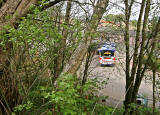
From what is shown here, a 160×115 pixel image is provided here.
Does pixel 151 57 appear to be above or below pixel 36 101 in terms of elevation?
above

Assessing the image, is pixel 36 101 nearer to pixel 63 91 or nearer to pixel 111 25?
pixel 63 91

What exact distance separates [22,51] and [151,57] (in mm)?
4350

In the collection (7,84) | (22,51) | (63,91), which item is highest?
(22,51)

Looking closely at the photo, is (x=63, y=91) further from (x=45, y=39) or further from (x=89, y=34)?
(x=89, y=34)

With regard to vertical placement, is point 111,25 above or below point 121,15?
below

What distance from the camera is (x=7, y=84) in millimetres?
2807

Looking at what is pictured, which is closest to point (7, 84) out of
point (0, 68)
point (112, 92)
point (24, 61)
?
point (0, 68)

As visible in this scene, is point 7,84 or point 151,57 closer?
point 7,84

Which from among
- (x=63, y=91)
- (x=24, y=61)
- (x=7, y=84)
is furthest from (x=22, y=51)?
(x=63, y=91)

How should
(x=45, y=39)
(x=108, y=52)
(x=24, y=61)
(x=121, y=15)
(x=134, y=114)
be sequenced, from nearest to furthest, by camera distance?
(x=45, y=39)
(x=24, y=61)
(x=134, y=114)
(x=121, y=15)
(x=108, y=52)

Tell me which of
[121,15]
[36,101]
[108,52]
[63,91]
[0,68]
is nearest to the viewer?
[63,91]

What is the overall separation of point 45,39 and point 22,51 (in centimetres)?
51

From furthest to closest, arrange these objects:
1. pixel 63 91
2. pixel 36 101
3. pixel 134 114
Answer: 1. pixel 134 114
2. pixel 36 101
3. pixel 63 91

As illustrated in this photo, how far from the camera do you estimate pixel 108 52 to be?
13.0 m
